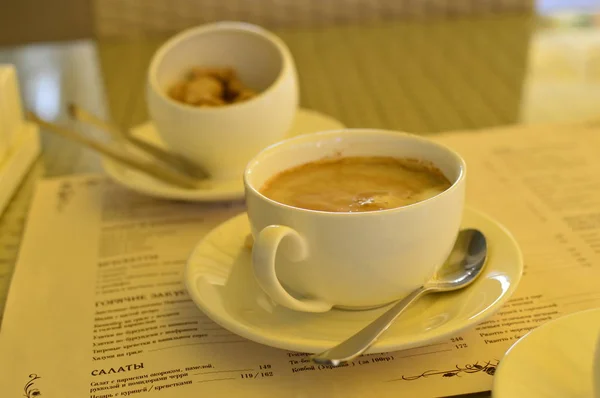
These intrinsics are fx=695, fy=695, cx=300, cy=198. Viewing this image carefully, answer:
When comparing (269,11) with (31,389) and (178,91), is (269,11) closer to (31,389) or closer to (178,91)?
(178,91)

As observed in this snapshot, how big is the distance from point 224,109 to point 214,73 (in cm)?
15

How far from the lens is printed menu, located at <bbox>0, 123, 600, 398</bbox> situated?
1.55 feet

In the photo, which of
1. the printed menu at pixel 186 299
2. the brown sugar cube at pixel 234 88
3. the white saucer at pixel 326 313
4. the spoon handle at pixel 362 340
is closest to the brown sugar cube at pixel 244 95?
the brown sugar cube at pixel 234 88

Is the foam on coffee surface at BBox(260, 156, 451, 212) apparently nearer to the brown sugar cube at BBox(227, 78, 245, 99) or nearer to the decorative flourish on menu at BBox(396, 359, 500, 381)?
the decorative flourish on menu at BBox(396, 359, 500, 381)

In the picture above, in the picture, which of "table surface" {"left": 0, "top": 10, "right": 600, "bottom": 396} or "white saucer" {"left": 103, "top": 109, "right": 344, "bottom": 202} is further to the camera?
"table surface" {"left": 0, "top": 10, "right": 600, "bottom": 396}

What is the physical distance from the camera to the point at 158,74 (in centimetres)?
83

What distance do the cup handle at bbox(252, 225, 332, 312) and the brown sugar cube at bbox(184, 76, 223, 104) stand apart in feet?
1.21

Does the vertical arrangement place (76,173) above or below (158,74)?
below

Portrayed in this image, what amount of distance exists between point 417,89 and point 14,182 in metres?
0.61

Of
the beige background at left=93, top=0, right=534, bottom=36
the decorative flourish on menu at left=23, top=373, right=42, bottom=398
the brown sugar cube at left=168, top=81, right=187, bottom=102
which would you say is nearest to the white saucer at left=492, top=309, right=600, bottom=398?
the decorative flourish on menu at left=23, top=373, right=42, bottom=398

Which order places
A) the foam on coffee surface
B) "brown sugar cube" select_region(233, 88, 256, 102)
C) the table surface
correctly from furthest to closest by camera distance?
the table surface, "brown sugar cube" select_region(233, 88, 256, 102), the foam on coffee surface

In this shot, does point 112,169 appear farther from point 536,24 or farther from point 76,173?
point 536,24

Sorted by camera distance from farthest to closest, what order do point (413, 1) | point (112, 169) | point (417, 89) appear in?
1. point (413, 1)
2. point (417, 89)
3. point (112, 169)

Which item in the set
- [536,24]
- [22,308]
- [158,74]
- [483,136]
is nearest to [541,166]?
[483,136]
